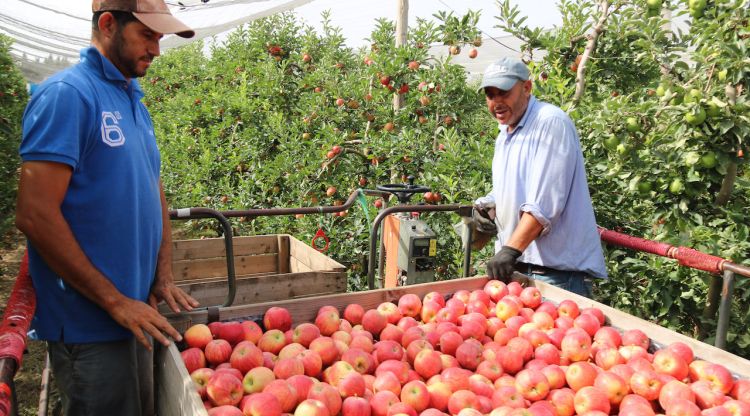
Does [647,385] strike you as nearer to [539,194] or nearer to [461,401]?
[461,401]

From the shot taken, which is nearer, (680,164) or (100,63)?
(100,63)

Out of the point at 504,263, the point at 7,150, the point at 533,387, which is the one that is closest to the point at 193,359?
the point at 533,387

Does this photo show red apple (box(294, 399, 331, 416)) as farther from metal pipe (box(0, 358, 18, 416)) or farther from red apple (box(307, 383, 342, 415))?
metal pipe (box(0, 358, 18, 416))

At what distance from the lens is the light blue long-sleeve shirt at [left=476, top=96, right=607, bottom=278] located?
7.89 ft

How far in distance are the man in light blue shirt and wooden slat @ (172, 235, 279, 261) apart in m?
2.17

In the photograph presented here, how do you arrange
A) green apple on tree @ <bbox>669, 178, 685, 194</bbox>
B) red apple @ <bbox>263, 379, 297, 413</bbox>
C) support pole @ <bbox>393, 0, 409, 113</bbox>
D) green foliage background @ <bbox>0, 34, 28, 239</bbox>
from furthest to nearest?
1. green foliage background @ <bbox>0, 34, 28, 239</bbox>
2. support pole @ <bbox>393, 0, 409, 113</bbox>
3. green apple on tree @ <bbox>669, 178, 685, 194</bbox>
4. red apple @ <bbox>263, 379, 297, 413</bbox>

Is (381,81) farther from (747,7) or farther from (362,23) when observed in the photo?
(362,23)

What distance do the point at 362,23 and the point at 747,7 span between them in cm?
860

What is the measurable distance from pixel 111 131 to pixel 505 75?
1.66 metres

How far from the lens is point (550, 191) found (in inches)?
94.7

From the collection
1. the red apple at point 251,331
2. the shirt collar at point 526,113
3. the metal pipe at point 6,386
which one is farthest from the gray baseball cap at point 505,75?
the metal pipe at point 6,386

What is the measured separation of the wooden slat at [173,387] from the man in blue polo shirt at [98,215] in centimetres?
4

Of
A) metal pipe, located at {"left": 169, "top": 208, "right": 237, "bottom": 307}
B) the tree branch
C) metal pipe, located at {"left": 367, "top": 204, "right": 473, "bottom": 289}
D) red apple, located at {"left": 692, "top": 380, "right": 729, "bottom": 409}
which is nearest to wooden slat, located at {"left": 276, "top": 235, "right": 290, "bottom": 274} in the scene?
metal pipe, located at {"left": 367, "top": 204, "right": 473, "bottom": 289}

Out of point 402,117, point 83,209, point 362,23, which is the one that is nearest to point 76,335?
point 83,209
